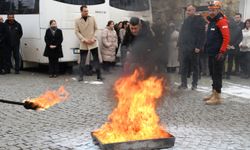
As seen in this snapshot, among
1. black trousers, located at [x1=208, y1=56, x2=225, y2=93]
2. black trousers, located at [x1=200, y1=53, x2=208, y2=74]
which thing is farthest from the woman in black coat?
black trousers, located at [x1=208, y1=56, x2=225, y2=93]

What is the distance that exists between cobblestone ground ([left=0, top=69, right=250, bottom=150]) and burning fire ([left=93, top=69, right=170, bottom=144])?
0.99 feet

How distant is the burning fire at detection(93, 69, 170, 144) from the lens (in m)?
5.61

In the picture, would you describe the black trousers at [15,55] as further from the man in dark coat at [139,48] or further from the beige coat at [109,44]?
the man in dark coat at [139,48]

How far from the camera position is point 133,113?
18.6 feet

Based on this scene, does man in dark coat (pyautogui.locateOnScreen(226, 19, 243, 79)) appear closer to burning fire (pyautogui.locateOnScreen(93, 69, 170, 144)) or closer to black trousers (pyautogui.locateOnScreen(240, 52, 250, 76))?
black trousers (pyautogui.locateOnScreen(240, 52, 250, 76))

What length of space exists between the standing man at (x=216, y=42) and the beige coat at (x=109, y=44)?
16.4 feet

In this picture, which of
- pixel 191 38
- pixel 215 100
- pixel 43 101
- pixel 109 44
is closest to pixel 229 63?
pixel 191 38

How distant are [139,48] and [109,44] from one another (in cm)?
670

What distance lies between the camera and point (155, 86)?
19.7 feet

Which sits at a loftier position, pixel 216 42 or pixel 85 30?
pixel 85 30

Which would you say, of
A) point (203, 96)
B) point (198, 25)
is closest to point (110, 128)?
point (203, 96)

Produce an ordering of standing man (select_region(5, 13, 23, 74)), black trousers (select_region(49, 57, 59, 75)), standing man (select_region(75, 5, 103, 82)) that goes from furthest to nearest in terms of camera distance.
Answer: standing man (select_region(5, 13, 23, 74)) → black trousers (select_region(49, 57, 59, 75)) → standing man (select_region(75, 5, 103, 82))

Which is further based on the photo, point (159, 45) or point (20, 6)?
point (20, 6)

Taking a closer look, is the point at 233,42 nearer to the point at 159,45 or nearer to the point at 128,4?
the point at 128,4
